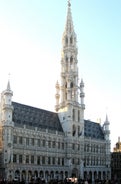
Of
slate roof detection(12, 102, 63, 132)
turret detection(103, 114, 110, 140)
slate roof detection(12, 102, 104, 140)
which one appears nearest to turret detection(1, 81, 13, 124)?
slate roof detection(12, 102, 104, 140)

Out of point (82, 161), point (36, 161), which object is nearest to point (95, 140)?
point (82, 161)

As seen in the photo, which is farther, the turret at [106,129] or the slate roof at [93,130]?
the turret at [106,129]

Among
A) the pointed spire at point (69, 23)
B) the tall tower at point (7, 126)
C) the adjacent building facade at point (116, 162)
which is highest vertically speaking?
the pointed spire at point (69, 23)

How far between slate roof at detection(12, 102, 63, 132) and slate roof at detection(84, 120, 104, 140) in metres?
12.6

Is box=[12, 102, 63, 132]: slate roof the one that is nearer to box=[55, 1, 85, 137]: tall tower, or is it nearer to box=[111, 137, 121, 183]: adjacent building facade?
box=[55, 1, 85, 137]: tall tower

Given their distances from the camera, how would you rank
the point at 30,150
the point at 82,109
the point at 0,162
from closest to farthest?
the point at 0,162 → the point at 30,150 → the point at 82,109

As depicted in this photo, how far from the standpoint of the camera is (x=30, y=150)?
85.6 m

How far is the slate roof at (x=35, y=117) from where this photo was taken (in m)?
86.4

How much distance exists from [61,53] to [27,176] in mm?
38502

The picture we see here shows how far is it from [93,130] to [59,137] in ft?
67.9

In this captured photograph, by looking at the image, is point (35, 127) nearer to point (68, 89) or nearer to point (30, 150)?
point (30, 150)

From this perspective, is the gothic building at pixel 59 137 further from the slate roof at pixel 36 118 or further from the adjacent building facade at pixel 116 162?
the adjacent building facade at pixel 116 162

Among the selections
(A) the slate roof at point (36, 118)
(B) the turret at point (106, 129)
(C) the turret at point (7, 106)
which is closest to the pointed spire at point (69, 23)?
(A) the slate roof at point (36, 118)

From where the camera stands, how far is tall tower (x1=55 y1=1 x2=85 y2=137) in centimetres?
9856
